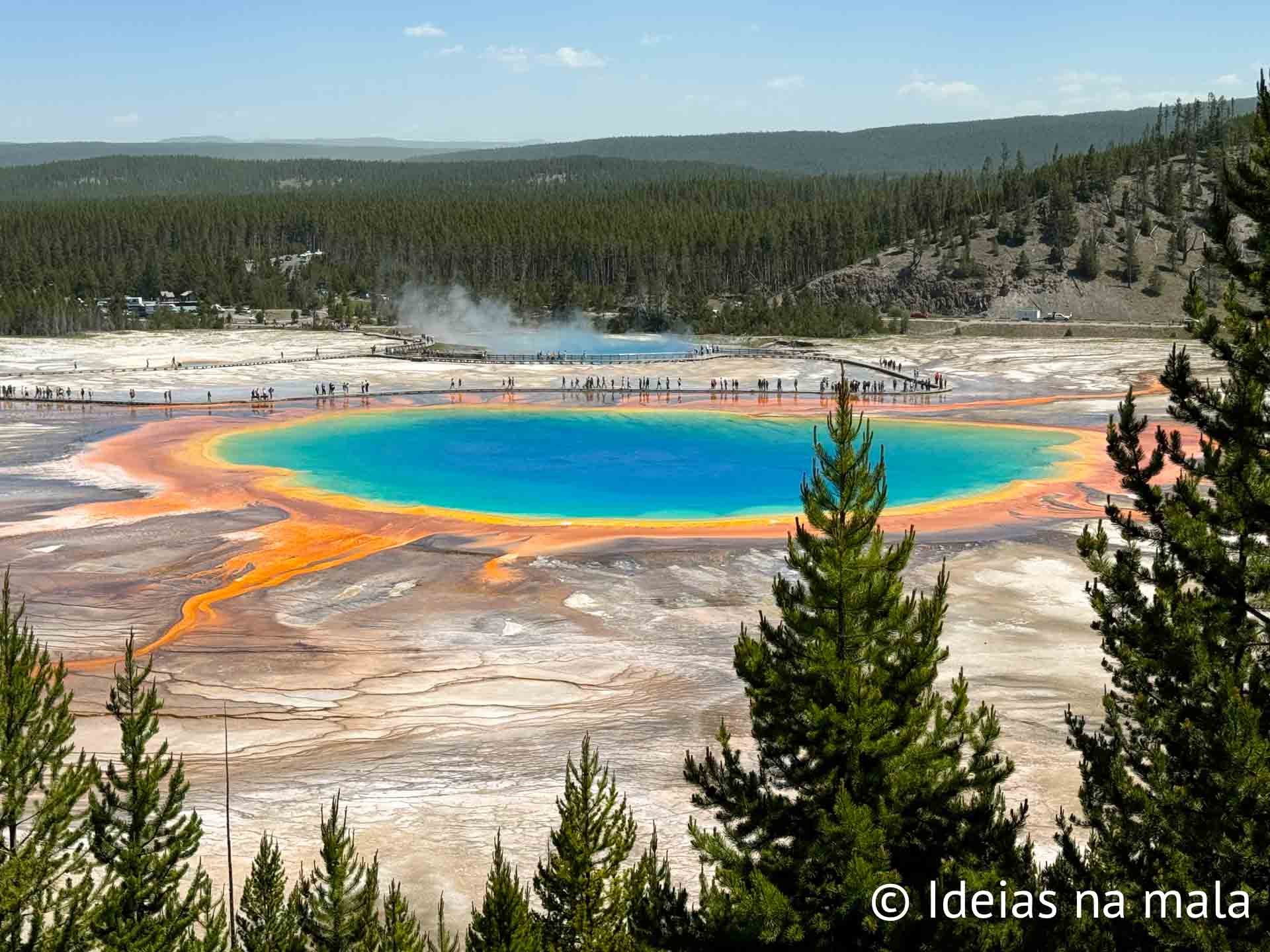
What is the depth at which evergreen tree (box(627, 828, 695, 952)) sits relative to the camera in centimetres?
1417

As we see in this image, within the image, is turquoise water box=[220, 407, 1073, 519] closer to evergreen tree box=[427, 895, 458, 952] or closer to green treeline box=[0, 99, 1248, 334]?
evergreen tree box=[427, 895, 458, 952]

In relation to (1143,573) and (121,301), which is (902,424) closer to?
(1143,573)

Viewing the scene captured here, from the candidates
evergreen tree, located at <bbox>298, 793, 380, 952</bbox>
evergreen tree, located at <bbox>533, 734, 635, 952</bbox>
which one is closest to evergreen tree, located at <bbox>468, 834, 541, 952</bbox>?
evergreen tree, located at <bbox>533, 734, 635, 952</bbox>

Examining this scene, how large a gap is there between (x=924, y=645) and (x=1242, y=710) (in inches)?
125

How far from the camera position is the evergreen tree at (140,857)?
535 inches

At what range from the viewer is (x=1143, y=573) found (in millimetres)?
12711

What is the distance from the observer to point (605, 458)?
5772 cm

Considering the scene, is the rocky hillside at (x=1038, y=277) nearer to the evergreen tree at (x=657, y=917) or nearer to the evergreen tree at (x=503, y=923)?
the evergreen tree at (x=657, y=917)

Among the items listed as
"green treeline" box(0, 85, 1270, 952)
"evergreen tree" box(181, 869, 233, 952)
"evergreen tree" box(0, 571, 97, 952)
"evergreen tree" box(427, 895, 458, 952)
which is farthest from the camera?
"evergreen tree" box(427, 895, 458, 952)

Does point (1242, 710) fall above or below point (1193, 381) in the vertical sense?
below

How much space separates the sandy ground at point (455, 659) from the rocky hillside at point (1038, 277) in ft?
238

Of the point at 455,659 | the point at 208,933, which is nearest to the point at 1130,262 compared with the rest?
the point at 455,659

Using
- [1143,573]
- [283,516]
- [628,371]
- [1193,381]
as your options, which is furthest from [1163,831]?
[628,371]

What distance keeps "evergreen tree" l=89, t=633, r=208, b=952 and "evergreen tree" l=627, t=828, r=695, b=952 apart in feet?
15.8
